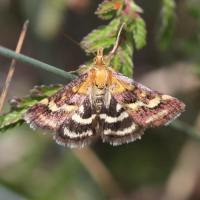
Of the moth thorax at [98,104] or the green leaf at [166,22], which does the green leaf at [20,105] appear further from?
the green leaf at [166,22]

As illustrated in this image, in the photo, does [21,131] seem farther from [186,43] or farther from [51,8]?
[186,43]

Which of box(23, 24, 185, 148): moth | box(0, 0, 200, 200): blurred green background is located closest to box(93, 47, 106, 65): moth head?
box(23, 24, 185, 148): moth

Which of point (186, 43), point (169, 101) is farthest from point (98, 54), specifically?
point (186, 43)

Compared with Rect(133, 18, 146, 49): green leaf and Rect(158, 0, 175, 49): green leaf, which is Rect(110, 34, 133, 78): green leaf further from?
Rect(158, 0, 175, 49): green leaf

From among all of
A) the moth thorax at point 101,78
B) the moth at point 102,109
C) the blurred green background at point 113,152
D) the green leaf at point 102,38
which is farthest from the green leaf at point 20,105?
the blurred green background at point 113,152

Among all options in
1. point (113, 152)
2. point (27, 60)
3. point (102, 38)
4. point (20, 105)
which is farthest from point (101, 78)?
point (113, 152)

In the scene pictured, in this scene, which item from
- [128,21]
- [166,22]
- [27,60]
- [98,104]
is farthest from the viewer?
[166,22]

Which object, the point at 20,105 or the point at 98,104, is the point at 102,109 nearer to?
the point at 98,104
